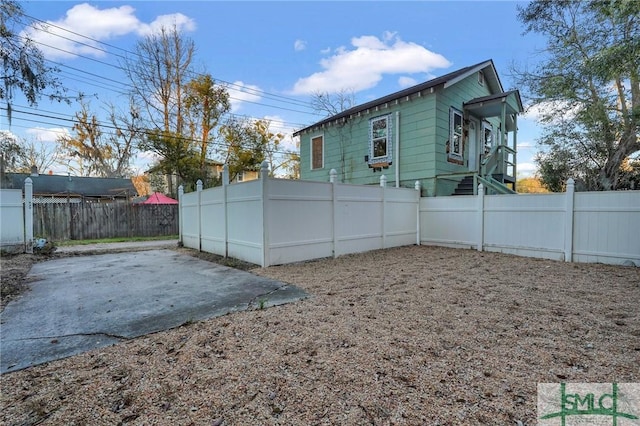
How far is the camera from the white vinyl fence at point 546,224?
6.02m

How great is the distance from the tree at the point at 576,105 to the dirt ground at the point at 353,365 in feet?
25.6

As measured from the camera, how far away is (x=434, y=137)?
9078 mm

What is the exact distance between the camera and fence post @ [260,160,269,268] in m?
6.05

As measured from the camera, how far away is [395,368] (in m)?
2.23

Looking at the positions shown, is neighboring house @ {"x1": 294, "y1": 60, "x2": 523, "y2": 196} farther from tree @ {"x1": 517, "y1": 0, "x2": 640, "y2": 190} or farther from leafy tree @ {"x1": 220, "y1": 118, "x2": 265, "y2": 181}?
leafy tree @ {"x1": 220, "y1": 118, "x2": 265, "y2": 181}

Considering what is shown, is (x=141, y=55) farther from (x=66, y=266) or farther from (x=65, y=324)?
(x=65, y=324)

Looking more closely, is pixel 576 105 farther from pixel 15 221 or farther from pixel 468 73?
pixel 15 221

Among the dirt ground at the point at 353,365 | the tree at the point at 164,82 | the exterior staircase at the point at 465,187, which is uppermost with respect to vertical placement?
the tree at the point at 164,82

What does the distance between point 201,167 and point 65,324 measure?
49.3 ft

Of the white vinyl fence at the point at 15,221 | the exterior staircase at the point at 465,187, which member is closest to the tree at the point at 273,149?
the exterior staircase at the point at 465,187

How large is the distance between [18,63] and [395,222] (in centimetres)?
871

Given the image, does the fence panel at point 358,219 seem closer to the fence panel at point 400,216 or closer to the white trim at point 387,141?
the fence panel at point 400,216

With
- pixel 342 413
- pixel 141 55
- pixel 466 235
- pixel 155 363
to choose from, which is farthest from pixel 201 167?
pixel 342 413

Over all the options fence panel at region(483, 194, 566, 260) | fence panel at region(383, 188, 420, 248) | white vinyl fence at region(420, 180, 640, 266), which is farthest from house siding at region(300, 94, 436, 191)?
fence panel at region(483, 194, 566, 260)
